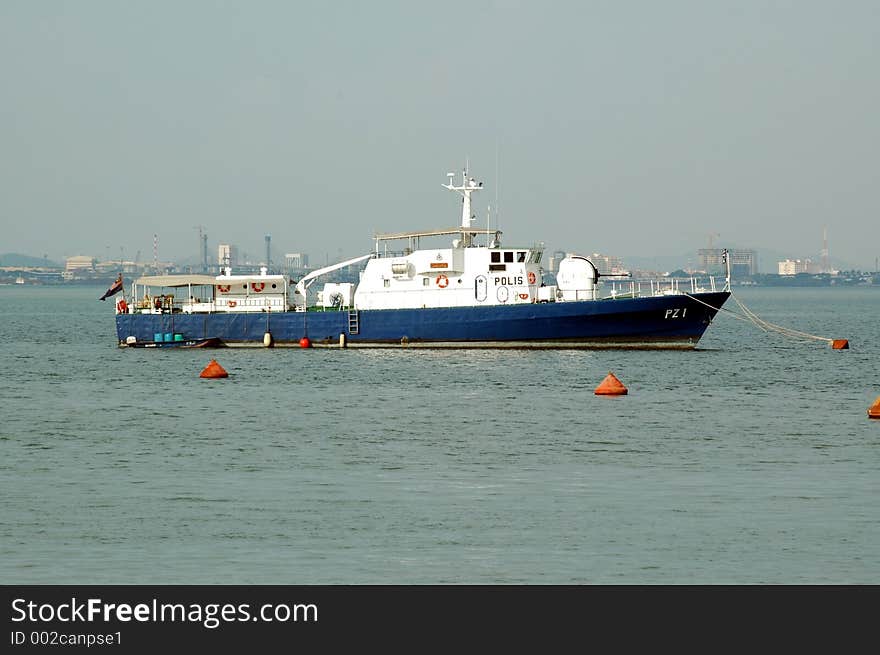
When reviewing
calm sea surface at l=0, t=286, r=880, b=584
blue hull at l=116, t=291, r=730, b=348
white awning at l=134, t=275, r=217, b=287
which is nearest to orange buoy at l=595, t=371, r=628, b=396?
calm sea surface at l=0, t=286, r=880, b=584

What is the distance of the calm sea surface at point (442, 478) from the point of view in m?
21.7

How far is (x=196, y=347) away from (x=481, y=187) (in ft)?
63.4

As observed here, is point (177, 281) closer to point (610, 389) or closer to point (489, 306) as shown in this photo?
point (489, 306)

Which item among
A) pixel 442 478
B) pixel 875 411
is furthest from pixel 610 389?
pixel 442 478

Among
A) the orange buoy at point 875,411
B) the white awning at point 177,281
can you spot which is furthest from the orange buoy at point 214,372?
the orange buoy at point 875,411

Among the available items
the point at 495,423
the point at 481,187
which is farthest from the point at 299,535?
the point at 481,187

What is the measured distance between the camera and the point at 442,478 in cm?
3028

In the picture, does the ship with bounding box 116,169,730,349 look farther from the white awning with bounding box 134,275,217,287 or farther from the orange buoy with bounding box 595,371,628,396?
the orange buoy with bounding box 595,371,628,396

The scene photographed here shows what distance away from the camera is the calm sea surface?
21.7 m

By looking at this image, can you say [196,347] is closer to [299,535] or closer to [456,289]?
[456,289]

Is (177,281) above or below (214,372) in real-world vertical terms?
above

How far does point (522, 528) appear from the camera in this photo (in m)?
24.4

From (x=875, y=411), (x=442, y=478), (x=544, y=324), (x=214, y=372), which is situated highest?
(x=544, y=324)

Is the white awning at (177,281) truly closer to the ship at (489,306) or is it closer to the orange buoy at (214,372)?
the ship at (489,306)
